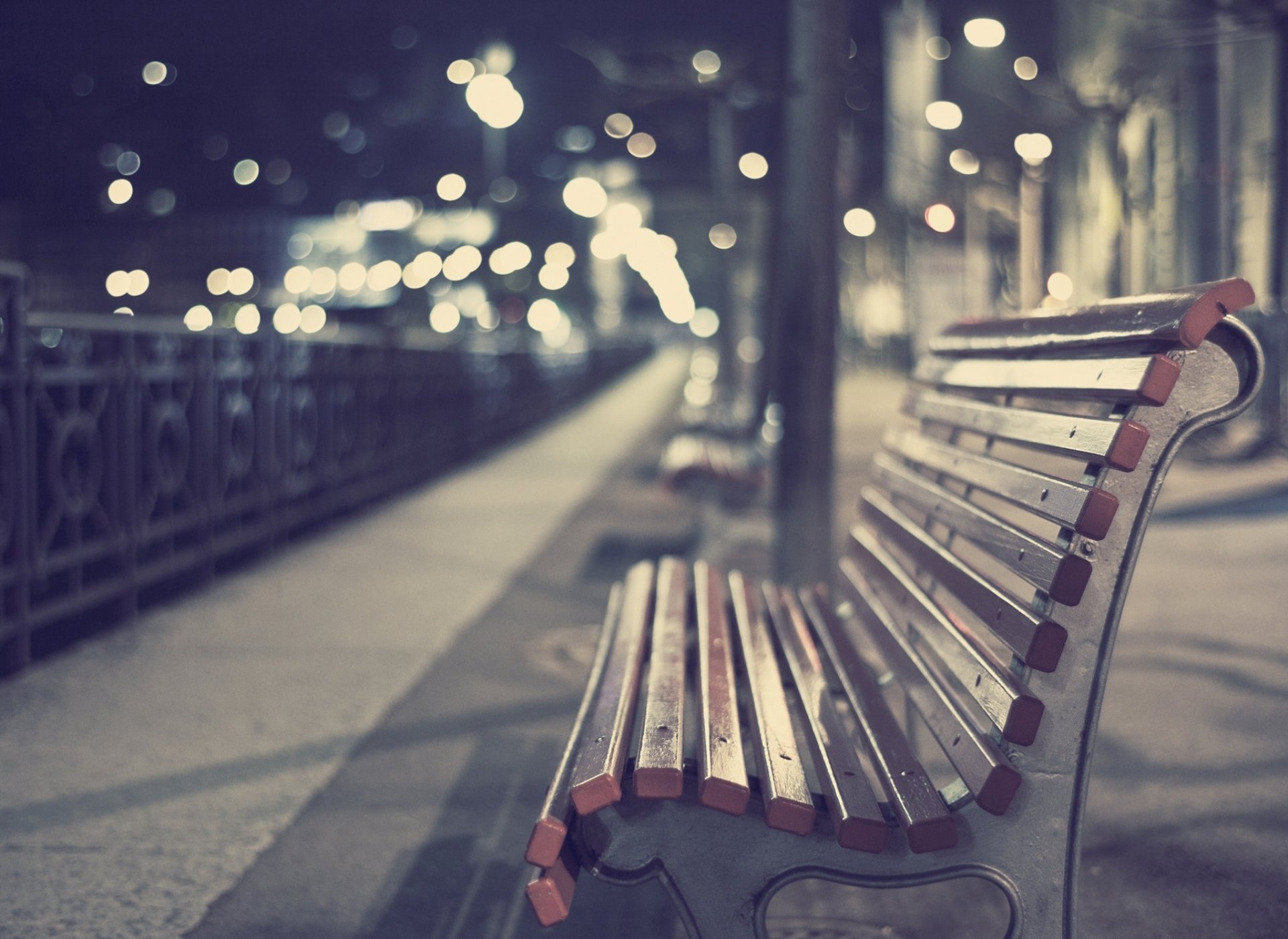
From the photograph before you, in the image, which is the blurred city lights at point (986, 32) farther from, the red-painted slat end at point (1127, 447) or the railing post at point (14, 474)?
the red-painted slat end at point (1127, 447)

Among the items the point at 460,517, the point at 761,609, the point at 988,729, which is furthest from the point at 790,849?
the point at 460,517

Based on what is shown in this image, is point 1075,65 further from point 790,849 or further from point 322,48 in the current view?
point 322,48

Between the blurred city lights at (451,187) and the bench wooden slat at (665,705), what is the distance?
86.4 m

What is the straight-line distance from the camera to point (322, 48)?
71.2m

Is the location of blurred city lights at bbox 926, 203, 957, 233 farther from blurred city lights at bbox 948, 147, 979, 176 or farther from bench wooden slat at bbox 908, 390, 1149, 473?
bench wooden slat at bbox 908, 390, 1149, 473

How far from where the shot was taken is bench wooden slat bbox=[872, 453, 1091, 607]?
2133 mm

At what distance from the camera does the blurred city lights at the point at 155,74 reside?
65.2 metres

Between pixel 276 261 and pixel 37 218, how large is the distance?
25925 mm

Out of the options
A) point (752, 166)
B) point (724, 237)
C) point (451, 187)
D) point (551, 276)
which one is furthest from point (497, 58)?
point (551, 276)

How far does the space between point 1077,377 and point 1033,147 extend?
847 inches

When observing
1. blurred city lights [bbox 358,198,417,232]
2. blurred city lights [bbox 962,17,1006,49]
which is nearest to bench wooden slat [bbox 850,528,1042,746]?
blurred city lights [bbox 962,17,1006,49]

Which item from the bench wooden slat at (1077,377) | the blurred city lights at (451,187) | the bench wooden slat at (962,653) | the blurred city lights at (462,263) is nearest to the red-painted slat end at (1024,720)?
the bench wooden slat at (962,653)

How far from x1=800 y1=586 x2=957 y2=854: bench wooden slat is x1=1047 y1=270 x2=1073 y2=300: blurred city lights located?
3262 cm

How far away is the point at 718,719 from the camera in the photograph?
2.53 metres
